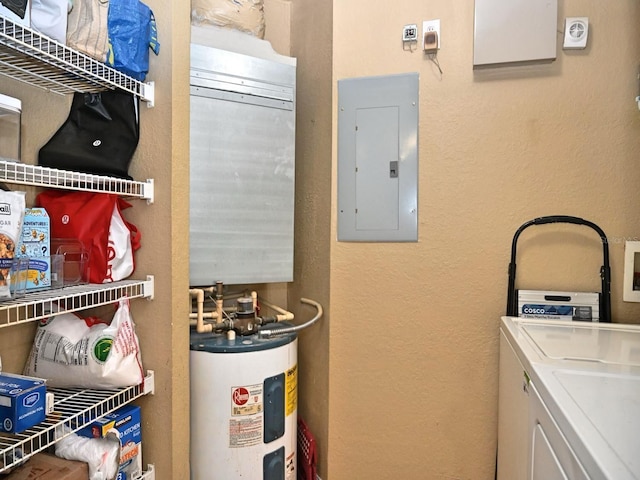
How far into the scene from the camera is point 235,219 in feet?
5.69

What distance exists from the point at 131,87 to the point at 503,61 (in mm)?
1406

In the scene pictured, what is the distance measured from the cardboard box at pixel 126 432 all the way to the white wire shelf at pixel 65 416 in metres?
0.05

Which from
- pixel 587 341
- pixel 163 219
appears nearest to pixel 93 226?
pixel 163 219

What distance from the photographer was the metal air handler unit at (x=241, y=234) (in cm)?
157

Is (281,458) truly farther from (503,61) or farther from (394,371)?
(503,61)

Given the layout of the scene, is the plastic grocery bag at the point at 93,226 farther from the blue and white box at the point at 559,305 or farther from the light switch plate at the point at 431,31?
the blue and white box at the point at 559,305

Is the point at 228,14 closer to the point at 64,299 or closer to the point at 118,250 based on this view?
the point at 118,250

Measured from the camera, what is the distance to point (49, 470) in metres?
1.12

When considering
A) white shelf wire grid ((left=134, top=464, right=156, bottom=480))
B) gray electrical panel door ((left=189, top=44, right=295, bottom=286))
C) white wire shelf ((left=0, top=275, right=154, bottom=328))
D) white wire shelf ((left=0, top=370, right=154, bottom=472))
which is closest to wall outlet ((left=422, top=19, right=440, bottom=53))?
gray electrical panel door ((left=189, top=44, right=295, bottom=286))

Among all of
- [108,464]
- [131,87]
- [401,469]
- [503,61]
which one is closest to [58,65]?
[131,87]

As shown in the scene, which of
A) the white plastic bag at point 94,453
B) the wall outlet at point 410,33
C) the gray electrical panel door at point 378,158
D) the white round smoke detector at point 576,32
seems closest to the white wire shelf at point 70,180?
the white plastic bag at point 94,453

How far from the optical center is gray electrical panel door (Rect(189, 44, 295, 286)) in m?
1.65

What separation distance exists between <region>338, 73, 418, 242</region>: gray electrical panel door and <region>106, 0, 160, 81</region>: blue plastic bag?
0.87 m

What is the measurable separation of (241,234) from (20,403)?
98 centimetres
